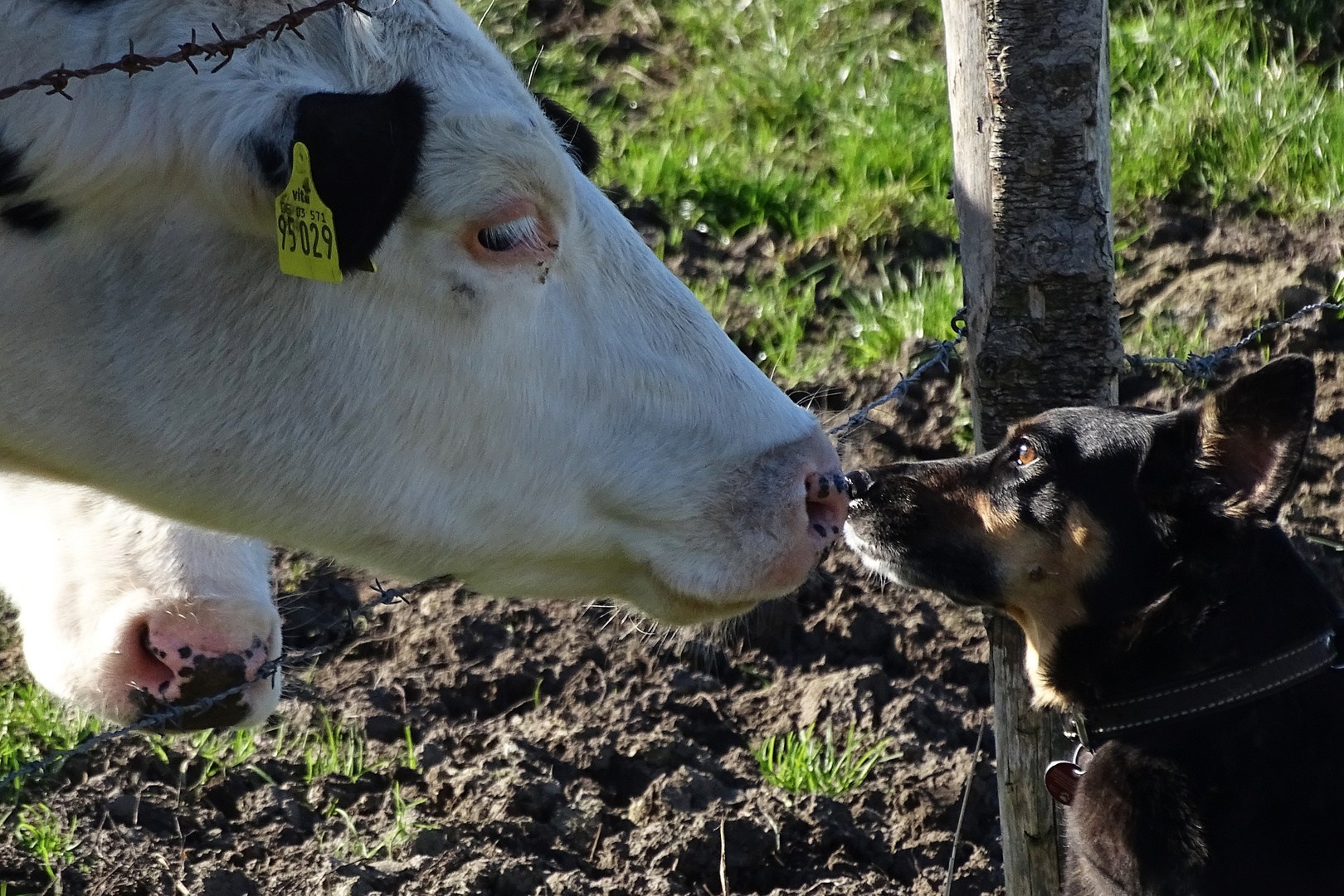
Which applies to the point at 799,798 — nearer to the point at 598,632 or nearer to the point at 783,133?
the point at 598,632

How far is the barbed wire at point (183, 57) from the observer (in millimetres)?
2018

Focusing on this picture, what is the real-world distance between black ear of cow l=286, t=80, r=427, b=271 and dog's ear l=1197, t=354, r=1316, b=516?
166cm

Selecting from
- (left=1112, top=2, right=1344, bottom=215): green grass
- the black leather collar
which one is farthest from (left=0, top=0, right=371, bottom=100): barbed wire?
(left=1112, top=2, right=1344, bottom=215): green grass

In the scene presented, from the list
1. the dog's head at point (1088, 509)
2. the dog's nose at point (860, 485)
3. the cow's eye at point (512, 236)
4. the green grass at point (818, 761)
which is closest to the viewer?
the cow's eye at point (512, 236)

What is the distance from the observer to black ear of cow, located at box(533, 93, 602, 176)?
9.68ft

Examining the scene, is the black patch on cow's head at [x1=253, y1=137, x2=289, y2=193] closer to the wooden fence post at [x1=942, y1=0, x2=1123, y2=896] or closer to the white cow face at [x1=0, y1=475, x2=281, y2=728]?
the white cow face at [x1=0, y1=475, x2=281, y2=728]

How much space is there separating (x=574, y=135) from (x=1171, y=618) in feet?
5.14

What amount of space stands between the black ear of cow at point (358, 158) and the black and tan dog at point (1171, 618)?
1.50 meters

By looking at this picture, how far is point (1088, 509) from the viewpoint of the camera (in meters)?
3.08

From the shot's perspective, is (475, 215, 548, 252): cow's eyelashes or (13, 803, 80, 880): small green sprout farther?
(13, 803, 80, 880): small green sprout

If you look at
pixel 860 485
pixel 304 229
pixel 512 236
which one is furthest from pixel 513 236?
pixel 860 485

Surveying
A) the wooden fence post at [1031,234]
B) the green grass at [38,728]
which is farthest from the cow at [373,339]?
the green grass at [38,728]

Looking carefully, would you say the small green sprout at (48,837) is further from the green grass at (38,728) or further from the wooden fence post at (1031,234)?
the wooden fence post at (1031,234)

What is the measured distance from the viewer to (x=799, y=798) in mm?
3672
